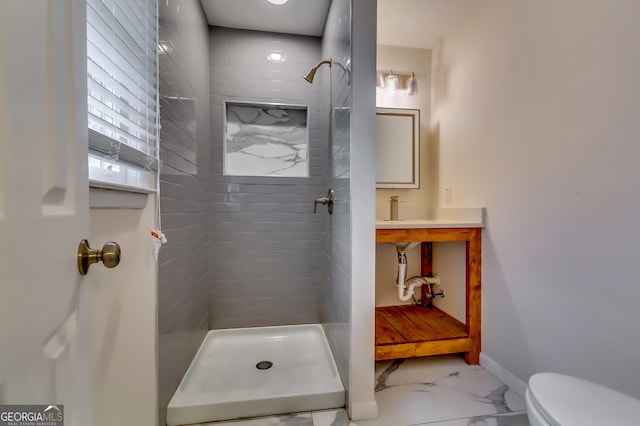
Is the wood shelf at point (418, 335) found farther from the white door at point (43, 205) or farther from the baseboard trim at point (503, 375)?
the white door at point (43, 205)

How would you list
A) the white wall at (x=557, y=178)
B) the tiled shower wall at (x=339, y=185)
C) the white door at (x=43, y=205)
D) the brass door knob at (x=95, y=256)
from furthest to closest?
the tiled shower wall at (x=339, y=185) < the white wall at (x=557, y=178) < the brass door knob at (x=95, y=256) < the white door at (x=43, y=205)

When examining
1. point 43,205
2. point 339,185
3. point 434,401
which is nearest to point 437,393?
point 434,401

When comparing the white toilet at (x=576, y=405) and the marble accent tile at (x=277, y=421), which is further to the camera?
the marble accent tile at (x=277, y=421)

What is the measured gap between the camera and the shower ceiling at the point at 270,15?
1.81 meters

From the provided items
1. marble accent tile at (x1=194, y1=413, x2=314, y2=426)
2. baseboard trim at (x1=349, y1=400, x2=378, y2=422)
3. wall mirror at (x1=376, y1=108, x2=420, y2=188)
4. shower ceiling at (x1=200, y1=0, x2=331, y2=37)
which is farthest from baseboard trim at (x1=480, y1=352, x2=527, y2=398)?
shower ceiling at (x1=200, y1=0, x2=331, y2=37)

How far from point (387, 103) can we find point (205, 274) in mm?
1992

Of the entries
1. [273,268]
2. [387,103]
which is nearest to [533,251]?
[387,103]

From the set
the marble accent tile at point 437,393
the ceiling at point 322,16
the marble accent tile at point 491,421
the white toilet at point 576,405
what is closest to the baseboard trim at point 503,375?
the marble accent tile at point 437,393

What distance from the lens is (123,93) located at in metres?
0.88

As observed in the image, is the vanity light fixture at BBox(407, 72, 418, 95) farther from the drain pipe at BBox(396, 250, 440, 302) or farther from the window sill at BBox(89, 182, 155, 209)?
the window sill at BBox(89, 182, 155, 209)

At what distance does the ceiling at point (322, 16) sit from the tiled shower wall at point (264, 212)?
0.10 metres

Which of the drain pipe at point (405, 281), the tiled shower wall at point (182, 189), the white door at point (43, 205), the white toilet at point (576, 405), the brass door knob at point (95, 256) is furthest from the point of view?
the drain pipe at point (405, 281)

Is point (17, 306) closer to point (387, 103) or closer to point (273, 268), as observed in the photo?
point (273, 268)

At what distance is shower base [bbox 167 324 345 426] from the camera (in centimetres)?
128
